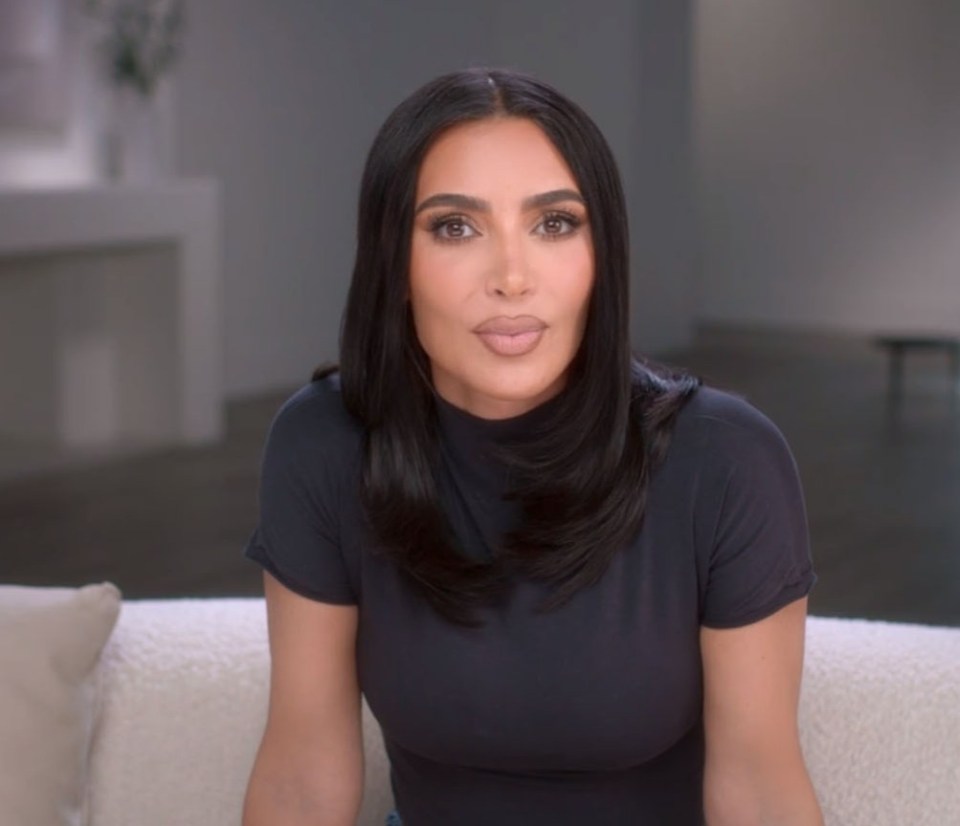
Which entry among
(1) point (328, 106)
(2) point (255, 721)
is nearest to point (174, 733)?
(2) point (255, 721)

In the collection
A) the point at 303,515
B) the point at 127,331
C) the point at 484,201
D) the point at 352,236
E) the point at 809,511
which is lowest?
the point at 809,511

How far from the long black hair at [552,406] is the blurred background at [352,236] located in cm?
313

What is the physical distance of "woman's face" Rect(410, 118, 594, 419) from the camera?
4.48 feet

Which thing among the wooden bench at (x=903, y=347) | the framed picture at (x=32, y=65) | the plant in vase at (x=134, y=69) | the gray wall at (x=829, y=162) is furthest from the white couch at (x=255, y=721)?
the gray wall at (x=829, y=162)

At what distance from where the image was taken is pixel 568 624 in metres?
1.42

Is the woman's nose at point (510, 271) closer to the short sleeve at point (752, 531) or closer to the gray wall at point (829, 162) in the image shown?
the short sleeve at point (752, 531)

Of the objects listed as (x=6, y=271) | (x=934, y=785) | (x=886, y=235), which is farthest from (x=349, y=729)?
(x=886, y=235)

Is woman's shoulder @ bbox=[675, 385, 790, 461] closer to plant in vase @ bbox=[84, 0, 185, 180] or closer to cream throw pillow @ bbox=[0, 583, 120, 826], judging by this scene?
cream throw pillow @ bbox=[0, 583, 120, 826]

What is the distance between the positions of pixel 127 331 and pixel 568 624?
5470 mm

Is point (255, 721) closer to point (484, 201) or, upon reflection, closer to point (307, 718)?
point (307, 718)

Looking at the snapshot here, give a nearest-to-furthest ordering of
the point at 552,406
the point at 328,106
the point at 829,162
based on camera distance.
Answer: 1. the point at 552,406
2. the point at 328,106
3. the point at 829,162

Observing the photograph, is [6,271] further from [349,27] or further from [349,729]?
[349,729]

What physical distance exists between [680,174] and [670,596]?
8.47 meters

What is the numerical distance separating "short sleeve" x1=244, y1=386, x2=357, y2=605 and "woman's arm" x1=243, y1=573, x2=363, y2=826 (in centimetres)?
2
